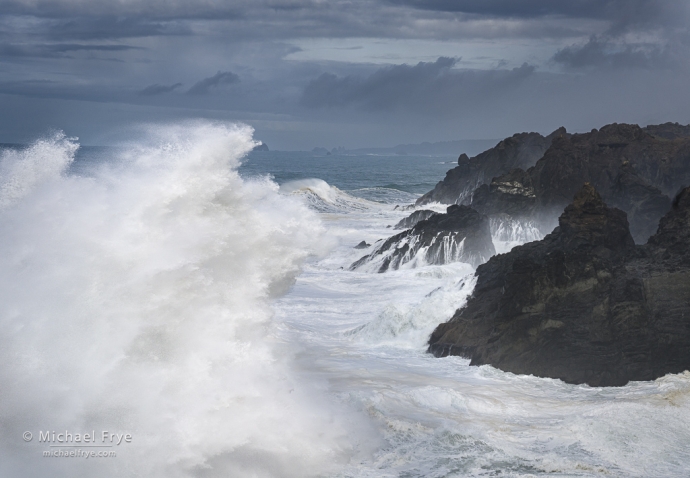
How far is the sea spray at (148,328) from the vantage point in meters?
10.1

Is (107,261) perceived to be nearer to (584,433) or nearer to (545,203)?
(584,433)

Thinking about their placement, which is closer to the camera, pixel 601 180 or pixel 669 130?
pixel 601 180

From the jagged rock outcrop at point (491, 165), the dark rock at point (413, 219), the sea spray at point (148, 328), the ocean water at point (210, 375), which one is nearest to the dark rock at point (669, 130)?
the jagged rock outcrop at point (491, 165)

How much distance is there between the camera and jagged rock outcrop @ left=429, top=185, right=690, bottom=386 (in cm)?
1450

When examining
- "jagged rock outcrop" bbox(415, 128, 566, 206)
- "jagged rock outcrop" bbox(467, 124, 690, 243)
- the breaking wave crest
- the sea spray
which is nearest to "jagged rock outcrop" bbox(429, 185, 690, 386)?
the sea spray

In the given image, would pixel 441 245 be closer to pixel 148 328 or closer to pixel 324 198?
pixel 148 328

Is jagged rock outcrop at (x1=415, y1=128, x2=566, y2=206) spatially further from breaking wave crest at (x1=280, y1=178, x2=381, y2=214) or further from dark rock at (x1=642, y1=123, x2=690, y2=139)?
dark rock at (x1=642, y1=123, x2=690, y2=139)

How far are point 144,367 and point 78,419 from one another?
1.26 meters

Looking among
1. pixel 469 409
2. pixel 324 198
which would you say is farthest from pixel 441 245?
pixel 324 198

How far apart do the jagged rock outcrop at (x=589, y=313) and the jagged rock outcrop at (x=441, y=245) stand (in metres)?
9.72

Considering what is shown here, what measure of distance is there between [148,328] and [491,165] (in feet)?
139

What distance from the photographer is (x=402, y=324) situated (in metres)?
18.2

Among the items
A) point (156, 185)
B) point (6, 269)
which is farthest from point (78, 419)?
point (156, 185)

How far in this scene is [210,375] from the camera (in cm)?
1144
